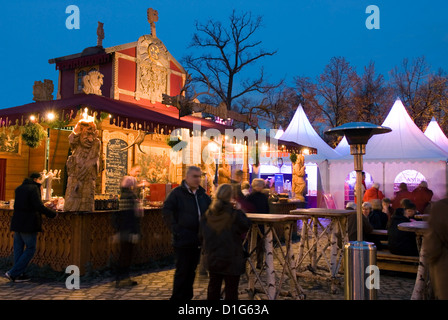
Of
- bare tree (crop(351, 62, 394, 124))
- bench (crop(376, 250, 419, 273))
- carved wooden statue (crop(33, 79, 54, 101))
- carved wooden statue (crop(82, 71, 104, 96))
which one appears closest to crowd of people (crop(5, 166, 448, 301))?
bench (crop(376, 250, 419, 273))

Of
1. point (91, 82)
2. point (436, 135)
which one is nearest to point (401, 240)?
point (91, 82)

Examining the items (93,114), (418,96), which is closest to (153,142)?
(93,114)

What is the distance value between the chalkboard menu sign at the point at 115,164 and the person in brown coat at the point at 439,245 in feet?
31.3

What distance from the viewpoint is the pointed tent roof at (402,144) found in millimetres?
14719

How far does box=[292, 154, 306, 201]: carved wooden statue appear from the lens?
51.9 feet

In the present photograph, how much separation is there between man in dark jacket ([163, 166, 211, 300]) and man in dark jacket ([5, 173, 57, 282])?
2720 mm

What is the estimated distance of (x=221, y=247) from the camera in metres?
4.15

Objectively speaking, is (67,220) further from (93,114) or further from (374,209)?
(374,209)

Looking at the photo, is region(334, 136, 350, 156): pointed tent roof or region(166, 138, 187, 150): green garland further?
region(334, 136, 350, 156): pointed tent roof

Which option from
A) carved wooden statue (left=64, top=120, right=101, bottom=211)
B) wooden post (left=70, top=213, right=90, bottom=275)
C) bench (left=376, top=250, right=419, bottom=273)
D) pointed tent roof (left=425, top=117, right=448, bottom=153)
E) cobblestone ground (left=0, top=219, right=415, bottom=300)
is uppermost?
pointed tent roof (left=425, top=117, right=448, bottom=153)

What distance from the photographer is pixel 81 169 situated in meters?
7.04

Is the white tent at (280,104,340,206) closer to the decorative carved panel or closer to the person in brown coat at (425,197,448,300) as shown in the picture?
the decorative carved panel
